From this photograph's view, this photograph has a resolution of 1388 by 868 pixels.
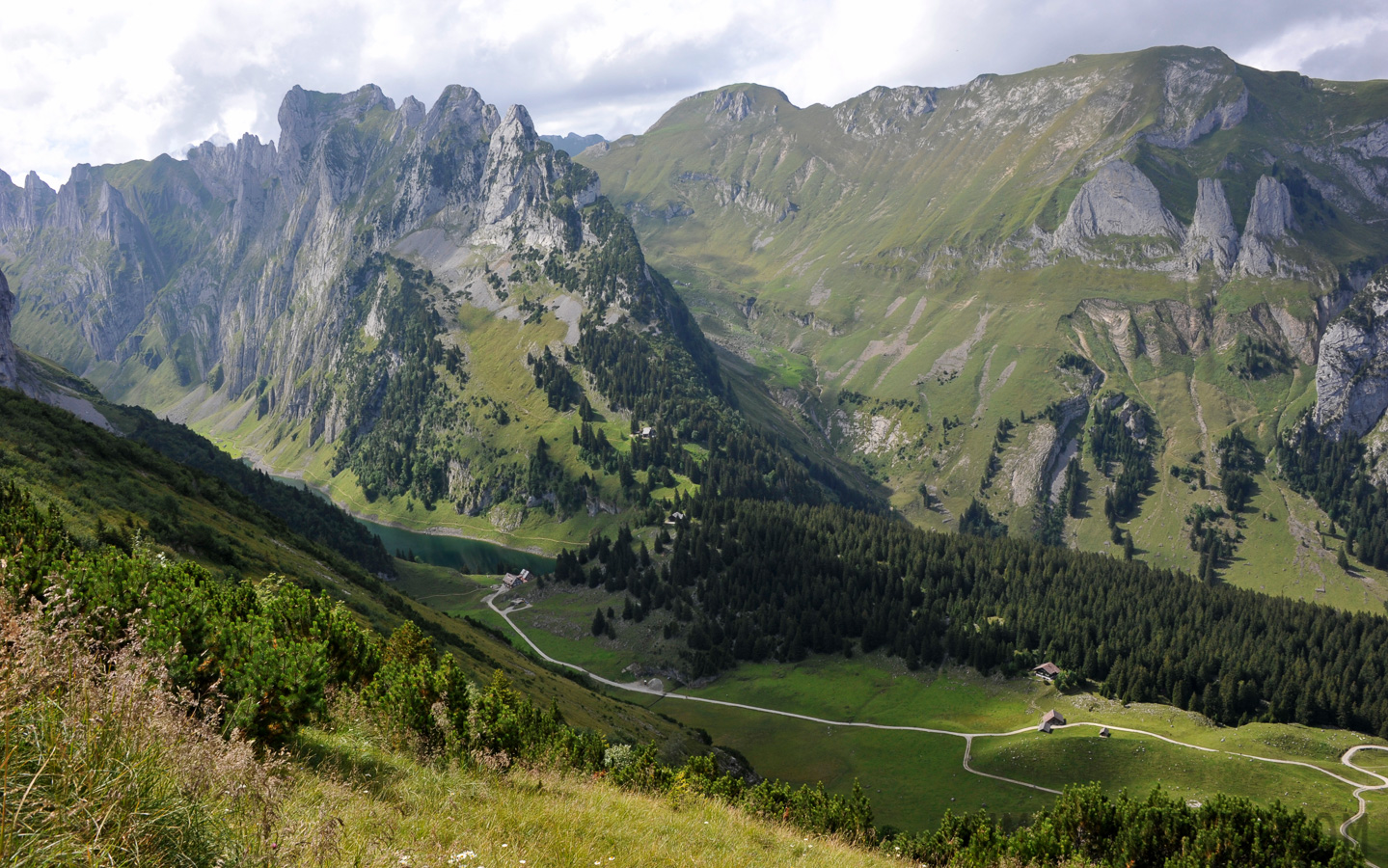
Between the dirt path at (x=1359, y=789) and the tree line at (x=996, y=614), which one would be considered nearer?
the dirt path at (x=1359, y=789)

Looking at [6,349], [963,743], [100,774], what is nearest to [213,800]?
[100,774]

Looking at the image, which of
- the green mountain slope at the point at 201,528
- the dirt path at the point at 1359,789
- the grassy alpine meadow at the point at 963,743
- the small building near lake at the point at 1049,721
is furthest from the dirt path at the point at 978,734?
the green mountain slope at the point at 201,528

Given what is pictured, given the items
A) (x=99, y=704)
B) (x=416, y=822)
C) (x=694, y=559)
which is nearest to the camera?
(x=99, y=704)

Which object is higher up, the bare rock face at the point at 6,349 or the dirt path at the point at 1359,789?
the bare rock face at the point at 6,349

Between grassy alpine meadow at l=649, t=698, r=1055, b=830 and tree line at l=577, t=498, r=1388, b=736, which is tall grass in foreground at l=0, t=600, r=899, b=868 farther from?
tree line at l=577, t=498, r=1388, b=736

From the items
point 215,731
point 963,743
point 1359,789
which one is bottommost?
point 963,743

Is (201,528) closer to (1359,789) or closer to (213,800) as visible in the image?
(213,800)

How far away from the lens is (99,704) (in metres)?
9.03

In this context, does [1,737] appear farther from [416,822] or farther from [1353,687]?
[1353,687]

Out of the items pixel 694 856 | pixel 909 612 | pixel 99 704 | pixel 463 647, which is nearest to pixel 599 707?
pixel 463 647

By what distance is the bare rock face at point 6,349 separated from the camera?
14488 cm

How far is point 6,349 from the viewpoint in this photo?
15125 centimetres

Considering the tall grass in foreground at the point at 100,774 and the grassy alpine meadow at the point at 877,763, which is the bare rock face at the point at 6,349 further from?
the tall grass in foreground at the point at 100,774

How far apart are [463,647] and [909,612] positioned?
101484 mm
